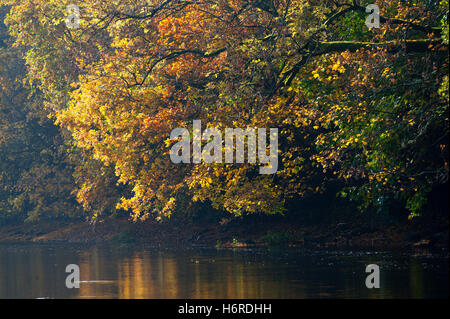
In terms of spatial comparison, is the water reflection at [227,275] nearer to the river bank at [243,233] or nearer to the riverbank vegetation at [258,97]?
the riverbank vegetation at [258,97]

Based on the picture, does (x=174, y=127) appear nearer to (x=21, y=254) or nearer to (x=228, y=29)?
(x=228, y=29)

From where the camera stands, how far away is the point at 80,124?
123ft

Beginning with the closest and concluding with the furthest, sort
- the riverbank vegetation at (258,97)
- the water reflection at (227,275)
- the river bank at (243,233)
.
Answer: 1. the water reflection at (227,275)
2. the riverbank vegetation at (258,97)
3. the river bank at (243,233)

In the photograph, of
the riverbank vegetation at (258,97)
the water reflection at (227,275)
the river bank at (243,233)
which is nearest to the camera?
the water reflection at (227,275)

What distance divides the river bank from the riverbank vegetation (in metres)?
0.80

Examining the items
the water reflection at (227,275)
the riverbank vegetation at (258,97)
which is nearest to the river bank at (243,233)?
the riverbank vegetation at (258,97)

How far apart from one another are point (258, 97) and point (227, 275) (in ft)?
25.5

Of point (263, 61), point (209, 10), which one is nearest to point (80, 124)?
point (209, 10)

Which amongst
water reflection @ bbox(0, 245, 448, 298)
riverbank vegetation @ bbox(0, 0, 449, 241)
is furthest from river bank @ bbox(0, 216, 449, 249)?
water reflection @ bbox(0, 245, 448, 298)

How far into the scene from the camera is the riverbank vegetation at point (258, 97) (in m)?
22.5

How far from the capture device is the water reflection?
18.8 meters

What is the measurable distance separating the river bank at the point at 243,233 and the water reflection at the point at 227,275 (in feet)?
11.7

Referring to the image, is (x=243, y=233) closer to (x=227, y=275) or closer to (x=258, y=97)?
(x=258, y=97)

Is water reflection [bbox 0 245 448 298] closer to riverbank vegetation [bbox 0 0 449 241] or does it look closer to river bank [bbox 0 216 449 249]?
riverbank vegetation [bbox 0 0 449 241]
